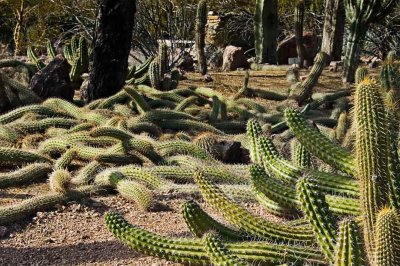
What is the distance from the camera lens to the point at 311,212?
280cm

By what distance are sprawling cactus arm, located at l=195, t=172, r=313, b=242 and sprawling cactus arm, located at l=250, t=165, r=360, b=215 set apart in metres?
0.22

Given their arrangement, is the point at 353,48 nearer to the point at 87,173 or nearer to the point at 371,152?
the point at 87,173

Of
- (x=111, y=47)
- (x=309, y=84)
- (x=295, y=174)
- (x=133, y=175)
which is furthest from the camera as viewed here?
(x=309, y=84)

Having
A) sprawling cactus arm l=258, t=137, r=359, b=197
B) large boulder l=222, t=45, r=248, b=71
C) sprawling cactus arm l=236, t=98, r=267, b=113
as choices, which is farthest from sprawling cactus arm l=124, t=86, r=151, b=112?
large boulder l=222, t=45, r=248, b=71

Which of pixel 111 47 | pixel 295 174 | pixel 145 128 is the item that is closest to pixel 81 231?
pixel 295 174

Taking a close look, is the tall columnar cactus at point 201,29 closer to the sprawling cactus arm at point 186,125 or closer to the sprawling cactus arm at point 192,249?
the sprawling cactus arm at point 186,125

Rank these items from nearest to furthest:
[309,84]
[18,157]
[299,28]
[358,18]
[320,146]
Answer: [320,146], [18,157], [309,84], [358,18], [299,28]

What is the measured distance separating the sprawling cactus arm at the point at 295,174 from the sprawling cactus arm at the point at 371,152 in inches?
23.3

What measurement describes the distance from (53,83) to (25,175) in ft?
10.1

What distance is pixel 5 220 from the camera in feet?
14.5

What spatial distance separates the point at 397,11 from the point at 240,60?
16.8ft

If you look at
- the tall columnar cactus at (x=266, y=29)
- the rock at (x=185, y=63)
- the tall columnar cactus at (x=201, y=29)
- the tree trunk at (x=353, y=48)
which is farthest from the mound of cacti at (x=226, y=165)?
the tall columnar cactus at (x=266, y=29)

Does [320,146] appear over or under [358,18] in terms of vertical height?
under

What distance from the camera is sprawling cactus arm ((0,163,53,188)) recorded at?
5.20 m
